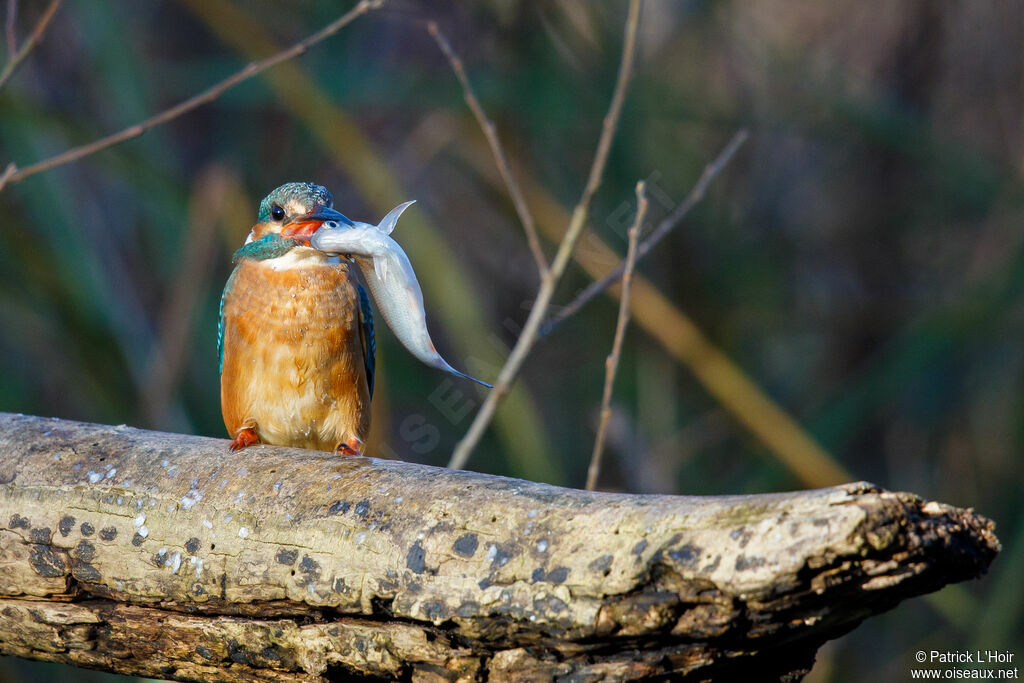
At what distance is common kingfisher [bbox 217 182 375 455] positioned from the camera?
8.59 feet

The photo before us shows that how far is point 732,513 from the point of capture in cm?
126

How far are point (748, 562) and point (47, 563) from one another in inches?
48.6

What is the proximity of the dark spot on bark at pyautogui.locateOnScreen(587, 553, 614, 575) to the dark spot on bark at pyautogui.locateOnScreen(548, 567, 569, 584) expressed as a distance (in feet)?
0.13

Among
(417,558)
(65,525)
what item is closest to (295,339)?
(65,525)

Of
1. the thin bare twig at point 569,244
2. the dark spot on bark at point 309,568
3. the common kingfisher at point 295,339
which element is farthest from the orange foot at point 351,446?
the dark spot on bark at point 309,568

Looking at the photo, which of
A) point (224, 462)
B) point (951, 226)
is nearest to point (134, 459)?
point (224, 462)

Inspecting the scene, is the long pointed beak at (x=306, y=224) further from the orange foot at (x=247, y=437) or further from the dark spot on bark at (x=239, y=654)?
the dark spot on bark at (x=239, y=654)

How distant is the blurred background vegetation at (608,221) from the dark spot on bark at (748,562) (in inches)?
102

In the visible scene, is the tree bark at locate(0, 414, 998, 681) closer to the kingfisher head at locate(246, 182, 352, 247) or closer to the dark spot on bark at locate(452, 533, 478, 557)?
the dark spot on bark at locate(452, 533, 478, 557)

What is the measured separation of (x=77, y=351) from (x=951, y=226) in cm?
426

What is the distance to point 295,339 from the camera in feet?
8.63

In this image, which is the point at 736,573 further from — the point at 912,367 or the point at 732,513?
the point at 912,367

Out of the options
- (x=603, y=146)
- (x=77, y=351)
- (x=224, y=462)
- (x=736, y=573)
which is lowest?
(x=736, y=573)

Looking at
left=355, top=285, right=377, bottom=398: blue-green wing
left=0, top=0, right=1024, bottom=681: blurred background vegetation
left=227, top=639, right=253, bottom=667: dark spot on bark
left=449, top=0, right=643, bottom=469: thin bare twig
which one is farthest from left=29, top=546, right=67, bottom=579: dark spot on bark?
left=0, top=0, right=1024, bottom=681: blurred background vegetation
